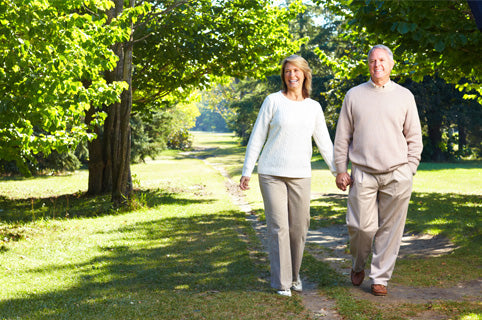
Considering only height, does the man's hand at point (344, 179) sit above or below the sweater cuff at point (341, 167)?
below

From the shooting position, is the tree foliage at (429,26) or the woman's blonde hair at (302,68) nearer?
the woman's blonde hair at (302,68)

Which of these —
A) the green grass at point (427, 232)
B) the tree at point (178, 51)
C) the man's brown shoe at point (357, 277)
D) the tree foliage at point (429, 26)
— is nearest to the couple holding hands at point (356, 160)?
the man's brown shoe at point (357, 277)

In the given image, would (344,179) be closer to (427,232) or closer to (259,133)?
(259,133)

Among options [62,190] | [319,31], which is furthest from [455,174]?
[319,31]

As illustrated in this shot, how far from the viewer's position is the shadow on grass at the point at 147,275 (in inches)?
214

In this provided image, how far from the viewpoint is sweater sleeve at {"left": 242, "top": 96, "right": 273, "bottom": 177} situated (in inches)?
218

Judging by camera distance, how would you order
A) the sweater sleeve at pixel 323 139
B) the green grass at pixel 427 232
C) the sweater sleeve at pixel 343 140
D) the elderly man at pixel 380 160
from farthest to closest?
the sweater sleeve at pixel 323 139
the sweater sleeve at pixel 343 140
the elderly man at pixel 380 160
the green grass at pixel 427 232

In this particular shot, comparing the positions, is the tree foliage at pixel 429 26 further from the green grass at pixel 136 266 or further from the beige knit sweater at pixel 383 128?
the green grass at pixel 136 266

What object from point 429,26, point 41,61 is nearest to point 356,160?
point 429,26

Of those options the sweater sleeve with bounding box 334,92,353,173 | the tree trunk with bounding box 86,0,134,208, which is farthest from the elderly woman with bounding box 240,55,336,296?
the tree trunk with bounding box 86,0,134,208

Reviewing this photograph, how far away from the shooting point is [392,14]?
25.2 feet

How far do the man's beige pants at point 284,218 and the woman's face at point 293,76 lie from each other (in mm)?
936

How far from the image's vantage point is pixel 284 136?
550 cm

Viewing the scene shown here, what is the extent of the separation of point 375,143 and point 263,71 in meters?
12.3
